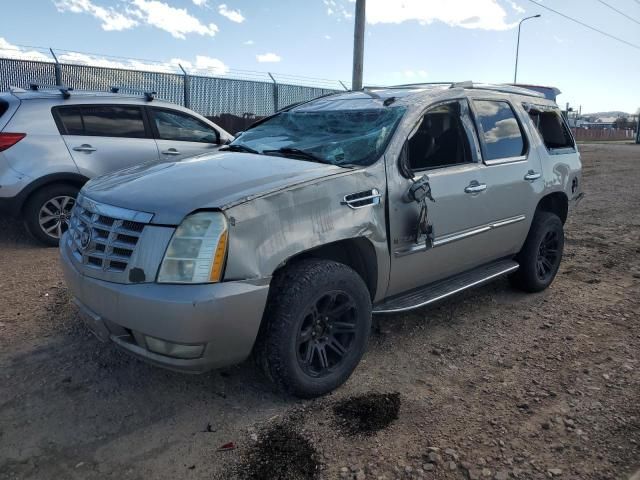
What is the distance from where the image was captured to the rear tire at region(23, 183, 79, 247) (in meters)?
5.92

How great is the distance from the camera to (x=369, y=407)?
2.99 metres

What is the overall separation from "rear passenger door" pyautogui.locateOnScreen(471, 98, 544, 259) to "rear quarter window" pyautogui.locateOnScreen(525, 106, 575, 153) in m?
0.31

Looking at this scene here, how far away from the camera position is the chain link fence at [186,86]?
11.8 meters

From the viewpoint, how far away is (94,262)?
112 inches

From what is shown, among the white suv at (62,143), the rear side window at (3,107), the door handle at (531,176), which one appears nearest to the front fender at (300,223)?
the door handle at (531,176)

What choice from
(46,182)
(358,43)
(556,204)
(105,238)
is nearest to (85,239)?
(105,238)

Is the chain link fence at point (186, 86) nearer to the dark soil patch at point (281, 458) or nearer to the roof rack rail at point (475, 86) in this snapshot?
the roof rack rail at point (475, 86)

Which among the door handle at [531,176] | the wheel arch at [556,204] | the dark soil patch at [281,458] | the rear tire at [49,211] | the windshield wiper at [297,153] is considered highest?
the windshield wiper at [297,153]

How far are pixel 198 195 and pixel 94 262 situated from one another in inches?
27.2

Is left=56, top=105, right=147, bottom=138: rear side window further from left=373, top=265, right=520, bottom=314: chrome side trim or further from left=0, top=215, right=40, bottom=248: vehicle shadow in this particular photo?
left=373, top=265, right=520, bottom=314: chrome side trim

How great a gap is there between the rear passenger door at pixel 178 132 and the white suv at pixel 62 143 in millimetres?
13

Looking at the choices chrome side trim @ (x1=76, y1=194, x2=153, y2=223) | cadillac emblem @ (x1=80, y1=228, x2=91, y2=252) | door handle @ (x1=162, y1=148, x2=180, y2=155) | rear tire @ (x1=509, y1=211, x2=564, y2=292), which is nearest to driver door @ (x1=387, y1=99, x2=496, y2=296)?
rear tire @ (x1=509, y1=211, x2=564, y2=292)

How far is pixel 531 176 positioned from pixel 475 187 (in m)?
0.94

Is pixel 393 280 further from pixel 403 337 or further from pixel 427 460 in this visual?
pixel 427 460
